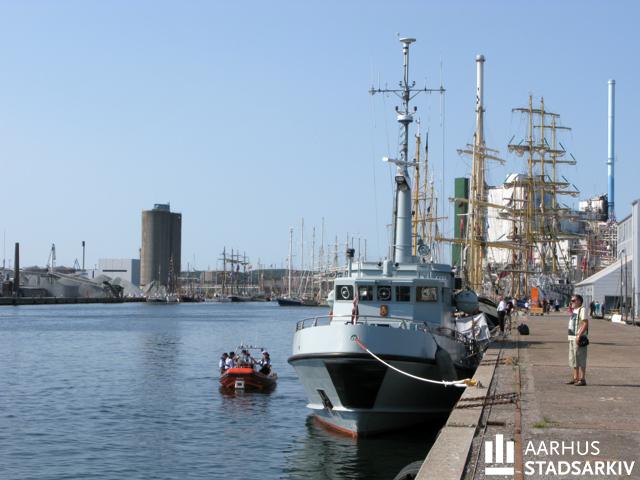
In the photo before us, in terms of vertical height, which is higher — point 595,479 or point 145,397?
point 595,479

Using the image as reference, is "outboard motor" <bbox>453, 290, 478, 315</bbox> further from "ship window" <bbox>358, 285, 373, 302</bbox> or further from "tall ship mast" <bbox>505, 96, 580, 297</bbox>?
"tall ship mast" <bbox>505, 96, 580, 297</bbox>

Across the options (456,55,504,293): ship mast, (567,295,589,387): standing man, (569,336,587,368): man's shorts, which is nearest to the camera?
(567,295,589,387): standing man

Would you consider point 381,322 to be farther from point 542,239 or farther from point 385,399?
point 542,239

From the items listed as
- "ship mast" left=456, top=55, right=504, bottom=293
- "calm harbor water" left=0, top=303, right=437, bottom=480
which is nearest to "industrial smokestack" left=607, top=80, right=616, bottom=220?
"ship mast" left=456, top=55, right=504, bottom=293

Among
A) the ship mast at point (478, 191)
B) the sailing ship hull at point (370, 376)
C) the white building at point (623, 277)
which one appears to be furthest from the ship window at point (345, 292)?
the ship mast at point (478, 191)

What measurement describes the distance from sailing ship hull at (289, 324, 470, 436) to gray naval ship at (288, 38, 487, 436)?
26 mm

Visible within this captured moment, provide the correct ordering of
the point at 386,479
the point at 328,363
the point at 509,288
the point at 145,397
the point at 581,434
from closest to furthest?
1. the point at 581,434
2. the point at 386,479
3. the point at 328,363
4. the point at 145,397
5. the point at 509,288

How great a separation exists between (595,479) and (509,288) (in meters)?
96.1

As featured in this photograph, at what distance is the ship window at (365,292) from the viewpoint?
27.4 metres

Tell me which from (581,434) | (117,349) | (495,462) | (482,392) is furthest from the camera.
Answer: (117,349)

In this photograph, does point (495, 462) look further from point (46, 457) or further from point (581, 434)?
point (46, 457)

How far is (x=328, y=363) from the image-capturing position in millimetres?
23797

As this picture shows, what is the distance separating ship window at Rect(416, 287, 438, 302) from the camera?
1084 inches

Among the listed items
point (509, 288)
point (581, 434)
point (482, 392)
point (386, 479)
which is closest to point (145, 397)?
point (386, 479)
